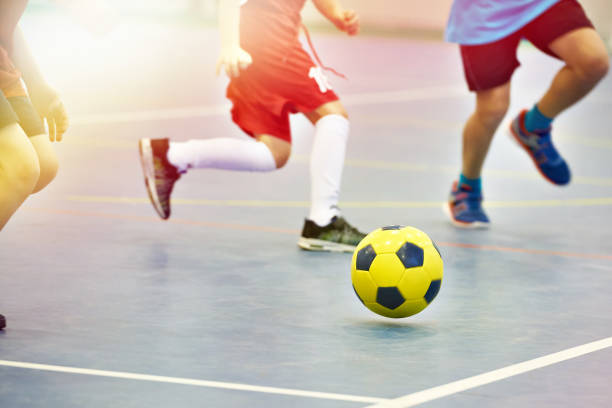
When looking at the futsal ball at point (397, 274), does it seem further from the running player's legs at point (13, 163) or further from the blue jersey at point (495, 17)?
the blue jersey at point (495, 17)

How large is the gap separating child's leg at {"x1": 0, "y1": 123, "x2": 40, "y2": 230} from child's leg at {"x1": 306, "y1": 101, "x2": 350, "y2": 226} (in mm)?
1760

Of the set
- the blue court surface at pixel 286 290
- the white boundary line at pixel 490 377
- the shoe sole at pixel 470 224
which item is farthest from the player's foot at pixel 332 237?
the white boundary line at pixel 490 377

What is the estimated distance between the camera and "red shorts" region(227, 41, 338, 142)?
5.00 metres

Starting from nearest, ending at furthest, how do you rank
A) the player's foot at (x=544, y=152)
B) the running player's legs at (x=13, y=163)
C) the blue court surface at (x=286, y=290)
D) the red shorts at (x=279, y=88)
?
the blue court surface at (x=286, y=290) < the running player's legs at (x=13, y=163) < the red shorts at (x=279, y=88) < the player's foot at (x=544, y=152)

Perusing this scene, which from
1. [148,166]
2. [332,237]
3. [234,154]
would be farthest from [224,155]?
[332,237]

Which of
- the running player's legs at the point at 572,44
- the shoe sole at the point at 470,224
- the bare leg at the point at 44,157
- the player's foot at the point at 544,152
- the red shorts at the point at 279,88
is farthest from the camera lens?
the player's foot at the point at 544,152

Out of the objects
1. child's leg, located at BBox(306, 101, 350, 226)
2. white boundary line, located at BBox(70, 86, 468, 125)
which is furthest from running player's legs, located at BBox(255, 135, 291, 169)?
white boundary line, located at BBox(70, 86, 468, 125)

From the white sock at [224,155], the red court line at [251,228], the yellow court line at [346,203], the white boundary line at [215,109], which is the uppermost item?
the white sock at [224,155]

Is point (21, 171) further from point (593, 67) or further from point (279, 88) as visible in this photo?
point (593, 67)

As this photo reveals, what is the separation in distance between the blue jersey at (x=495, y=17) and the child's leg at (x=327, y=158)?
0.90 m

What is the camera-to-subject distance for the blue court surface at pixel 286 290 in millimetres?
3082

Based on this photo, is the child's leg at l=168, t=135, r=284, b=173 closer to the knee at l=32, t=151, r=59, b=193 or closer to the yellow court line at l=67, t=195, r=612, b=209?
the yellow court line at l=67, t=195, r=612, b=209

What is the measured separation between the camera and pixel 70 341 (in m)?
3.45

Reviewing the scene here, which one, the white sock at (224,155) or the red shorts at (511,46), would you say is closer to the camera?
the white sock at (224,155)
